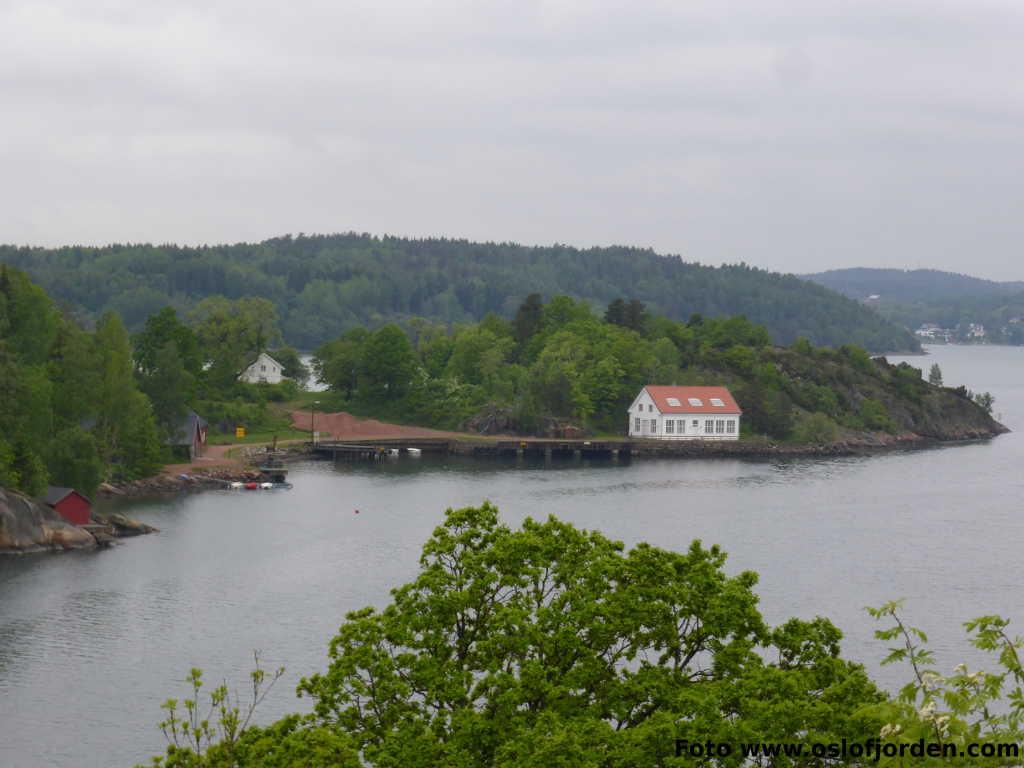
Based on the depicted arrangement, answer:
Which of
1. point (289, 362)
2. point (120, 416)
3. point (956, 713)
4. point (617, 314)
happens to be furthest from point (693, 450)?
point (956, 713)

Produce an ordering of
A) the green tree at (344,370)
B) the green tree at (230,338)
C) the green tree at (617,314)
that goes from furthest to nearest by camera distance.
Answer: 1. the green tree at (617,314)
2. the green tree at (344,370)
3. the green tree at (230,338)

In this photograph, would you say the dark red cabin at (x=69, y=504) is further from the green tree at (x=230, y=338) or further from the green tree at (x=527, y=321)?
the green tree at (x=527, y=321)

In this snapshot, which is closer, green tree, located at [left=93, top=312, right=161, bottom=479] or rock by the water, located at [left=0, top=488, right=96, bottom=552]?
rock by the water, located at [left=0, top=488, right=96, bottom=552]

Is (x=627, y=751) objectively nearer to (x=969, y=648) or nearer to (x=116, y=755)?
(x=116, y=755)

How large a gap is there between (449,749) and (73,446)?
4754 centimetres

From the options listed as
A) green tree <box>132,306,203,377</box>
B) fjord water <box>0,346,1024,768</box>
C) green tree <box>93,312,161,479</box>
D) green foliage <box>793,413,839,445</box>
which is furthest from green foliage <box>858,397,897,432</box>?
green tree <box>93,312,161,479</box>

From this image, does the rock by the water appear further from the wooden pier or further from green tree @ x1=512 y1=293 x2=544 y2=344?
green tree @ x1=512 y1=293 x2=544 y2=344

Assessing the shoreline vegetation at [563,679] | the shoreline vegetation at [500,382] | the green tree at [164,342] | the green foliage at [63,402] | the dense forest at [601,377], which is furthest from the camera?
the dense forest at [601,377]

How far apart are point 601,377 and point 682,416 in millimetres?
8126

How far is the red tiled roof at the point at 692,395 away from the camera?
328ft

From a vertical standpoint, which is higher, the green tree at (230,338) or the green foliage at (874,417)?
the green tree at (230,338)

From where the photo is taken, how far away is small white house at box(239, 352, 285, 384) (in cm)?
11062

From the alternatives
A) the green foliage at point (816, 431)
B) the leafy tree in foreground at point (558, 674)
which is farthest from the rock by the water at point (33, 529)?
the green foliage at point (816, 431)

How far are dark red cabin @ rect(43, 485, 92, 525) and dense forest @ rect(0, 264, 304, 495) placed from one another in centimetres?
87
